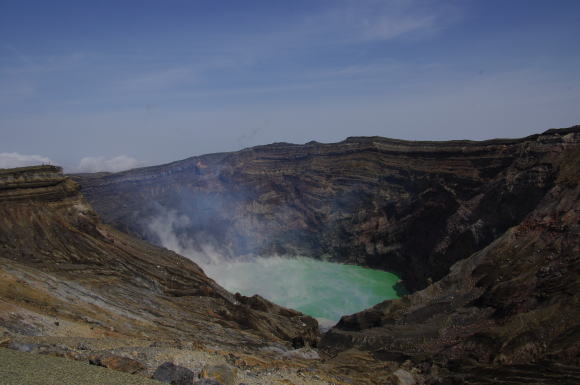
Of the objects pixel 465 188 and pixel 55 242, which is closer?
pixel 55 242

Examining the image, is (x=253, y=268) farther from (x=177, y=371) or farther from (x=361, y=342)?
(x=177, y=371)

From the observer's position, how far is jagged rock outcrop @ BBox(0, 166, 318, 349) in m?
22.4

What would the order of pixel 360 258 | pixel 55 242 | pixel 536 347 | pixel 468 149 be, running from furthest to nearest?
pixel 360 258 → pixel 468 149 → pixel 55 242 → pixel 536 347

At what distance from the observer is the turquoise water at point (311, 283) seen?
156 ft

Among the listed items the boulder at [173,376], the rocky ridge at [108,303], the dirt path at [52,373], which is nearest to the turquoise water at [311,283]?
the rocky ridge at [108,303]

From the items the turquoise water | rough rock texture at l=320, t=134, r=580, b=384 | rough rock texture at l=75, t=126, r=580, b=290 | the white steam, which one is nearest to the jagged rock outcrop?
rough rock texture at l=320, t=134, r=580, b=384

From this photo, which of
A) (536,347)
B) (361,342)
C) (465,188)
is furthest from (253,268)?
(536,347)

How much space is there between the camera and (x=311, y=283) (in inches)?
2160

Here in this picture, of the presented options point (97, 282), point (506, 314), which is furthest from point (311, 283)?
point (97, 282)

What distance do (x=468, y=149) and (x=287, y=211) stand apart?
1086 inches

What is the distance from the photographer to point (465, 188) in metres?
54.9

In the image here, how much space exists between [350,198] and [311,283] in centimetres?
1928

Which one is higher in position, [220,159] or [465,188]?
[220,159]

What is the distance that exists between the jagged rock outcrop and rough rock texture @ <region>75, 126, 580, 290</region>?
2397 cm
